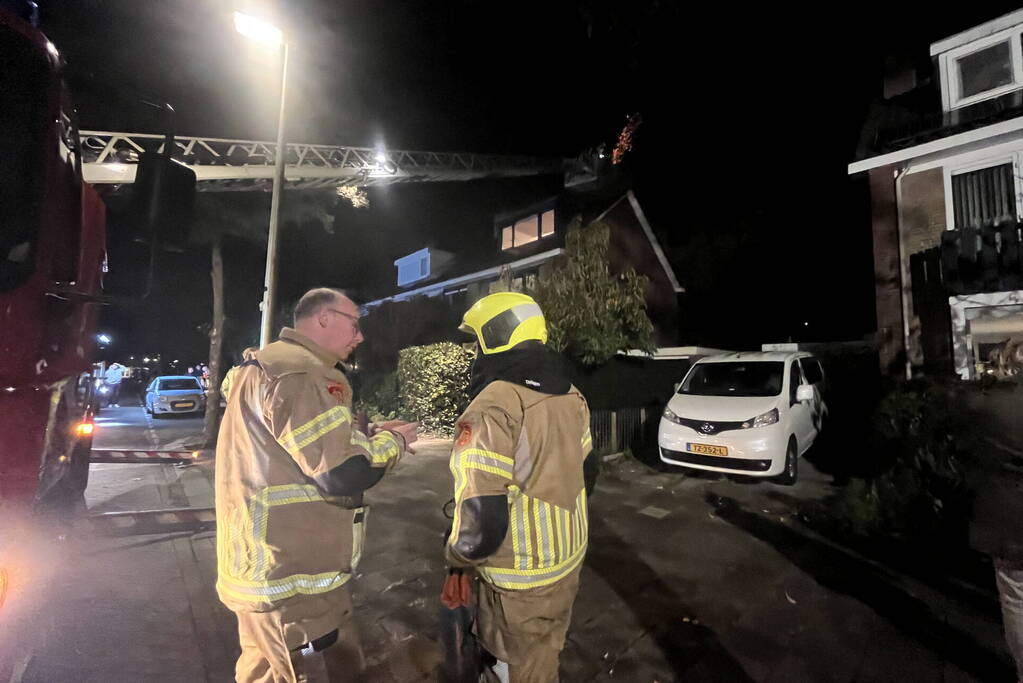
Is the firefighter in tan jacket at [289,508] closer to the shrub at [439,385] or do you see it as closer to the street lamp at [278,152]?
the street lamp at [278,152]

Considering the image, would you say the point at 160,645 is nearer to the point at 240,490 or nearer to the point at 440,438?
the point at 240,490

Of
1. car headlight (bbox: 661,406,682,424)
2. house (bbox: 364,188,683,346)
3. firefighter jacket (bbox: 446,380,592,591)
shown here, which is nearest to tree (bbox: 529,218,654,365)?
car headlight (bbox: 661,406,682,424)

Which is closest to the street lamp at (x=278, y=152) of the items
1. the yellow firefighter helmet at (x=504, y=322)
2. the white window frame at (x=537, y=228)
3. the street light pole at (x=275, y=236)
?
the street light pole at (x=275, y=236)

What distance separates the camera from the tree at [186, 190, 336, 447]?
1125 cm

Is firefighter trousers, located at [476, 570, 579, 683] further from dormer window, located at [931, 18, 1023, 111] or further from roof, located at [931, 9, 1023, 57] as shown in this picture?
roof, located at [931, 9, 1023, 57]

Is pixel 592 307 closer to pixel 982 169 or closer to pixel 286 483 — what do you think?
pixel 286 483

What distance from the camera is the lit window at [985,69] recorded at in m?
9.26

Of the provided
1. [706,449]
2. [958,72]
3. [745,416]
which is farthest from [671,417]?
[958,72]

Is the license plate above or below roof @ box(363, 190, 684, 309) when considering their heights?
below

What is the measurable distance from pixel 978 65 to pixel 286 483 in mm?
14097

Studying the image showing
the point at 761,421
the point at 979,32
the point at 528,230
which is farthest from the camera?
the point at 528,230

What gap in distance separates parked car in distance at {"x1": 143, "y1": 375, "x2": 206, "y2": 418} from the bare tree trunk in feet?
19.1

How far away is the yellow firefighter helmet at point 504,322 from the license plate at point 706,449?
5621 mm

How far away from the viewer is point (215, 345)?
38.2ft
